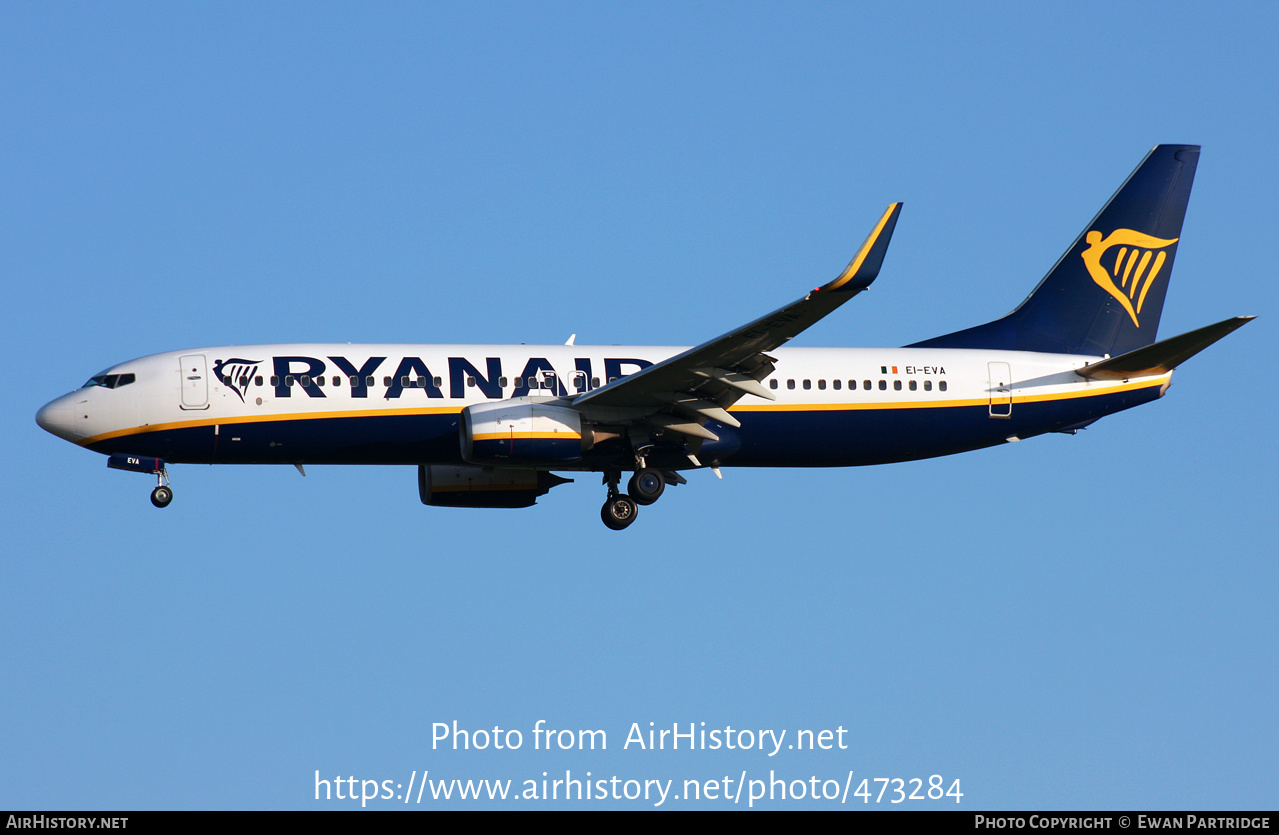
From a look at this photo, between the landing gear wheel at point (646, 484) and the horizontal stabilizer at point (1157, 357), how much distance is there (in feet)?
38.8

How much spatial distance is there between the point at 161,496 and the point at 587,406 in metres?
10.6

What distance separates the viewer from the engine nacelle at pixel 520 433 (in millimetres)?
35938

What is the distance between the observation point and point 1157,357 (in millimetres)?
39906

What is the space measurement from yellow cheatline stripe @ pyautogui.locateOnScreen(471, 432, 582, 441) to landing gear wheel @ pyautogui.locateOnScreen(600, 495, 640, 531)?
10.3 ft

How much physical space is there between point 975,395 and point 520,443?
40.7 ft

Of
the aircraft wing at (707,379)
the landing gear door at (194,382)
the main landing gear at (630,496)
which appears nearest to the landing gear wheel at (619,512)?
the main landing gear at (630,496)

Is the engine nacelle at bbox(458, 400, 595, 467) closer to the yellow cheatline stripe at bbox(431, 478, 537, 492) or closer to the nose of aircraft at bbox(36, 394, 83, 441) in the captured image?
the yellow cheatline stripe at bbox(431, 478, 537, 492)

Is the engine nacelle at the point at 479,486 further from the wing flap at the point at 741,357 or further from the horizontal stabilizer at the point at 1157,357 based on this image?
the horizontal stabilizer at the point at 1157,357

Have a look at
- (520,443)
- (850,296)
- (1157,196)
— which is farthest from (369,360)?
(1157,196)

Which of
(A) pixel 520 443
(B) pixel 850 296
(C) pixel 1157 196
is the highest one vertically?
(C) pixel 1157 196

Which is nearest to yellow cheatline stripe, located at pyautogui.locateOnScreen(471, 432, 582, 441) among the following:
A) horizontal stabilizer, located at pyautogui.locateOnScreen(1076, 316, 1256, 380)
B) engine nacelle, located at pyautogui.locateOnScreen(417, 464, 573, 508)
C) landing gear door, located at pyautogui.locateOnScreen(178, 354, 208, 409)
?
engine nacelle, located at pyautogui.locateOnScreen(417, 464, 573, 508)

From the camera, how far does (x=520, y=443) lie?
36.1 m

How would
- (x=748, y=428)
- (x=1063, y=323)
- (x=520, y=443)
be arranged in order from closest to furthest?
(x=520, y=443)
(x=748, y=428)
(x=1063, y=323)

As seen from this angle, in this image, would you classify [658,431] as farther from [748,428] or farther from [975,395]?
[975,395]
